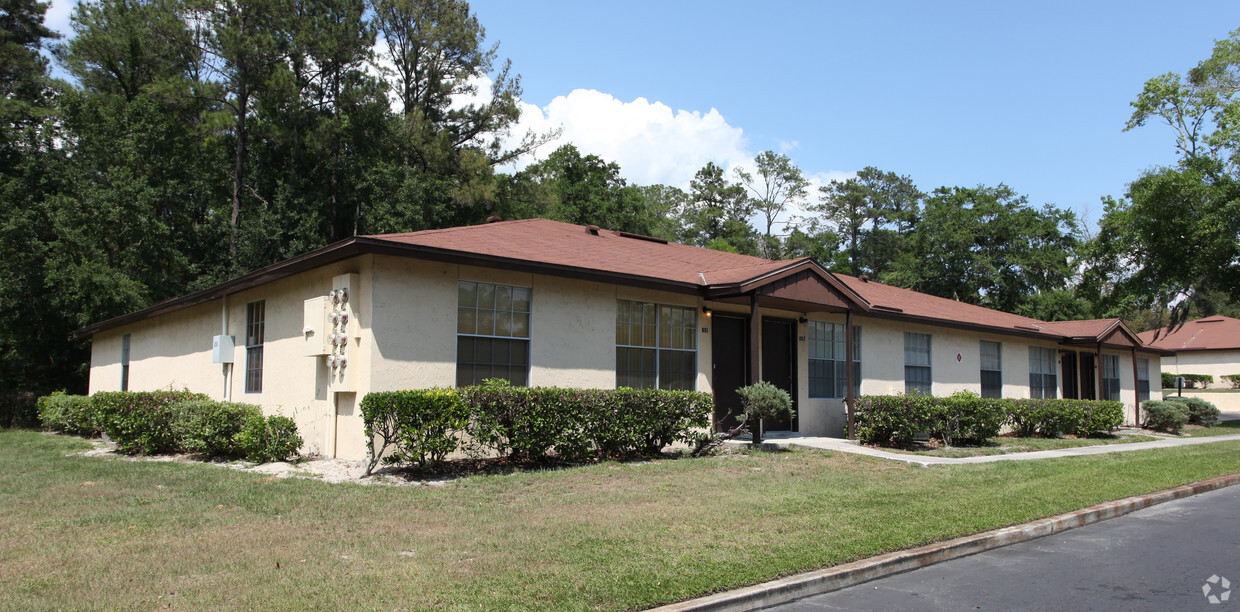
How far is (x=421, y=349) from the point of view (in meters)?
11.3

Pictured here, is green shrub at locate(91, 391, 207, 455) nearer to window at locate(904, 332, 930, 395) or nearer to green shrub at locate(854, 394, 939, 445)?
green shrub at locate(854, 394, 939, 445)

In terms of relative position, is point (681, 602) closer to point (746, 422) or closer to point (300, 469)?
point (300, 469)

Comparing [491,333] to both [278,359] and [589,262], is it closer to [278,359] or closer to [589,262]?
[589,262]

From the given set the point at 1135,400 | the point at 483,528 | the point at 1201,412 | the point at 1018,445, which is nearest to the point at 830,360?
the point at 1018,445

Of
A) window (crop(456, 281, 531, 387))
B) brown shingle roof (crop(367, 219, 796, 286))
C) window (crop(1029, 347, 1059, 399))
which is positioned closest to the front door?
brown shingle roof (crop(367, 219, 796, 286))

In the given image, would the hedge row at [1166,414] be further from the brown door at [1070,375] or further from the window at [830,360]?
the window at [830,360]

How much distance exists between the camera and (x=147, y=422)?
44.7 feet

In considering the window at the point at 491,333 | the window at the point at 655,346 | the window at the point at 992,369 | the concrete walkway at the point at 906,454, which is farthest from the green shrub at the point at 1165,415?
the window at the point at 491,333

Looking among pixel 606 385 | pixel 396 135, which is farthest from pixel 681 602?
pixel 396 135

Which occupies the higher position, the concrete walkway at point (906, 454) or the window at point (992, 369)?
the window at point (992, 369)

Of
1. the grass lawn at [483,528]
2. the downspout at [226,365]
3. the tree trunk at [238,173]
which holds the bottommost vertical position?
the grass lawn at [483,528]

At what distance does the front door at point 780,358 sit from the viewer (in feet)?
53.4

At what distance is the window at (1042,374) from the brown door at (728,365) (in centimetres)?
1229

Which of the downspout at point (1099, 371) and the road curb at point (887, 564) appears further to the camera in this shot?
the downspout at point (1099, 371)
